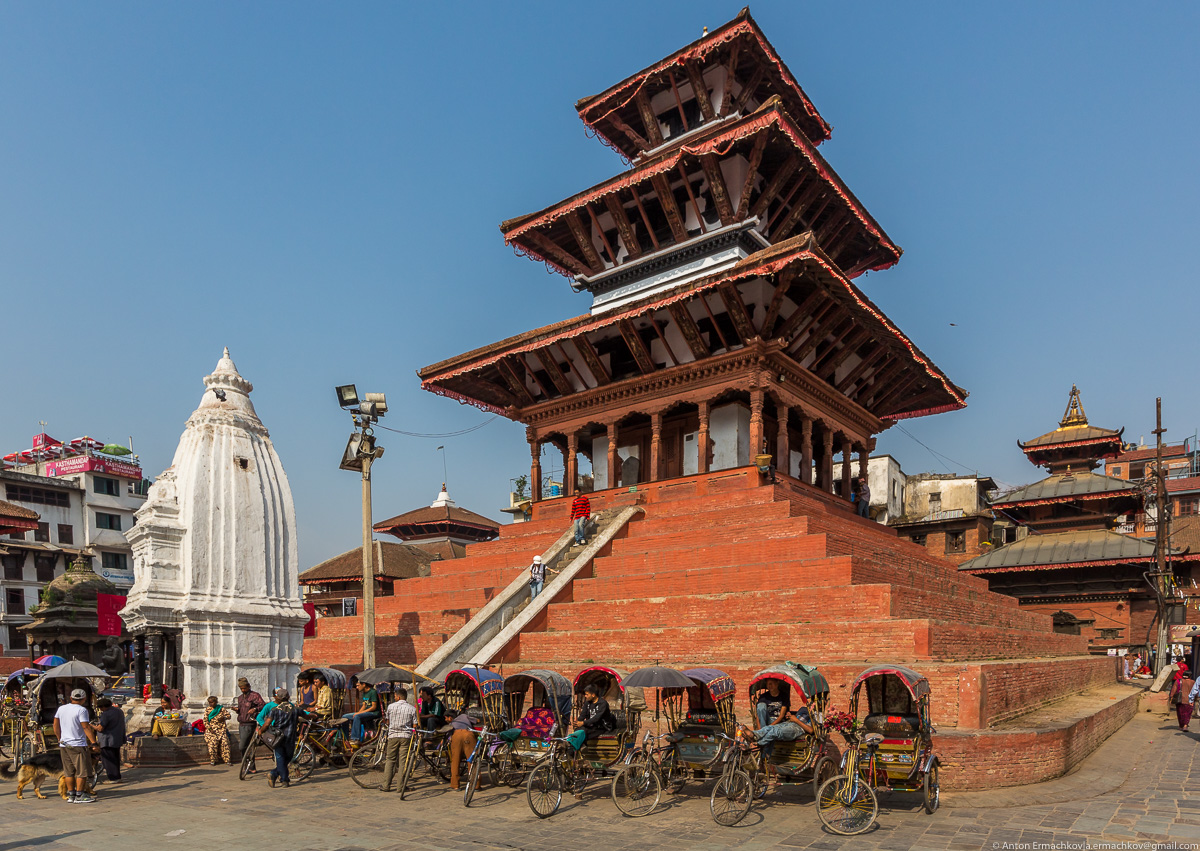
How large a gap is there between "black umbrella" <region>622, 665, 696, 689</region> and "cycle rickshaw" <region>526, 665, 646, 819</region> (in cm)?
44

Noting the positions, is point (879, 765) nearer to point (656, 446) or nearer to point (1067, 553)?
point (656, 446)

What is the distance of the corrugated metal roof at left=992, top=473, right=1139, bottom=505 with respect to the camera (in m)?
38.7

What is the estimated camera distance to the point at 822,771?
1053cm

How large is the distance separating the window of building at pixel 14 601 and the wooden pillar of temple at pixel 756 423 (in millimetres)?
52264

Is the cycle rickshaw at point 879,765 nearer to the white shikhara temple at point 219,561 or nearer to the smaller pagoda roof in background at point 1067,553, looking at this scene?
the white shikhara temple at point 219,561

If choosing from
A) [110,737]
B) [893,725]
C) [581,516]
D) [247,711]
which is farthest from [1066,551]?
[110,737]

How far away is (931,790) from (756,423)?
12709 mm

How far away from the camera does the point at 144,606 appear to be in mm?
13023

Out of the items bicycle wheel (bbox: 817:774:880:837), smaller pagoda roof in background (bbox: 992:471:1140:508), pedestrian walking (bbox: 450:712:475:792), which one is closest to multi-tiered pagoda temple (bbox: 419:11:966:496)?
pedestrian walking (bbox: 450:712:475:792)

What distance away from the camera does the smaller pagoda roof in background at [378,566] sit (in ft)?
154

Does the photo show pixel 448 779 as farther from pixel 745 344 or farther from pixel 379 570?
pixel 379 570

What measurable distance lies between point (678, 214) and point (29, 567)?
2057 inches

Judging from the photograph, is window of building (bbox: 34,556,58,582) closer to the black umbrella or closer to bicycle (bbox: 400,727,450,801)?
bicycle (bbox: 400,727,450,801)

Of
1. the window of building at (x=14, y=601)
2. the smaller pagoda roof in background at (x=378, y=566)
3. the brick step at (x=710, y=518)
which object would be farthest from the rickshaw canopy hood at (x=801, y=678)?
the window of building at (x=14, y=601)
